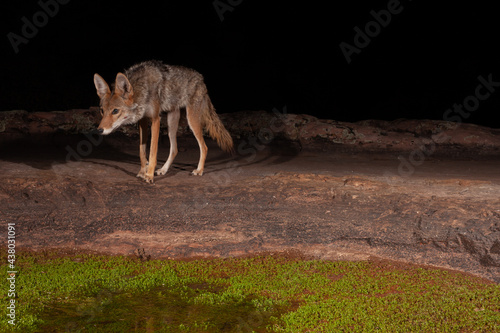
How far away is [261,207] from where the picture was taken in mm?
5852

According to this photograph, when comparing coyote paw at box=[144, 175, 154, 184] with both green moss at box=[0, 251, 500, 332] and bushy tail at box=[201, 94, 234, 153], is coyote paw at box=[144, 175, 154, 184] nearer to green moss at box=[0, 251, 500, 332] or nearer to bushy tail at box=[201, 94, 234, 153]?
bushy tail at box=[201, 94, 234, 153]

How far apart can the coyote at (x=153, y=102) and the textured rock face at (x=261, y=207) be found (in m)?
0.51

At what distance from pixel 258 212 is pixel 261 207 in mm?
146

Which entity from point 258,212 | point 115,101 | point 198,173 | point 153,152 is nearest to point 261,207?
point 258,212

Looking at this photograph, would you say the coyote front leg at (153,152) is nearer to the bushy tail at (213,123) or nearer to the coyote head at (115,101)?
the coyote head at (115,101)

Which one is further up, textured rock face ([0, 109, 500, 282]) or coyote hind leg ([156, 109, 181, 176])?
coyote hind leg ([156, 109, 181, 176])

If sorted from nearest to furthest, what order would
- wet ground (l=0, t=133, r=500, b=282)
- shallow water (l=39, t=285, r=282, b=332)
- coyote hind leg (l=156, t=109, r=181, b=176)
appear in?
shallow water (l=39, t=285, r=282, b=332) → wet ground (l=0, t=133, r=500, b=282) → coyote hind leg (l=156, t=109, r=181, b=176)

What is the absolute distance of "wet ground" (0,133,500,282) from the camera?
5.06 m

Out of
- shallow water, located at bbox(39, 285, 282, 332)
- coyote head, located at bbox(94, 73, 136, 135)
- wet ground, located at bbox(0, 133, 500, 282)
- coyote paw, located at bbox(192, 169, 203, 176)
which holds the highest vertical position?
coyote head, located at bbox(94, 73, 136, 135)

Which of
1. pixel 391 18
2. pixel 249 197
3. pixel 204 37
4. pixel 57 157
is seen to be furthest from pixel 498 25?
pixel 57 157

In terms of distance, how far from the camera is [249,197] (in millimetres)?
6047

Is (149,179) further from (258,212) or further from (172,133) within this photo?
(258,212)

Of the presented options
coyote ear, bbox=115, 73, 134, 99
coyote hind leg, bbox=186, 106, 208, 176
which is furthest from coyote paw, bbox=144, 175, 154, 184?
coyote ear, bbox=115, 73, 134, 99

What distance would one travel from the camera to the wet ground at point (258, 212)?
16.6ft
